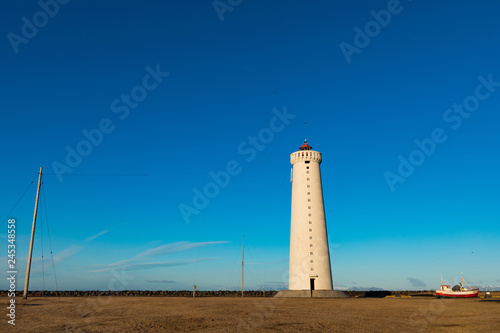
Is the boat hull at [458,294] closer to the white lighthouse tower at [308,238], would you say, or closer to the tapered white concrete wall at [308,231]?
the white lighthouse tower at [308,238]

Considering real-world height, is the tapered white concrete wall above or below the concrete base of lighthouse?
above

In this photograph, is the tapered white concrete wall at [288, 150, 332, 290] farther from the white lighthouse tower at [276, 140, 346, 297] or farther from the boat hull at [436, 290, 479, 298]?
the boat hull at [436, 290, 479, 298]

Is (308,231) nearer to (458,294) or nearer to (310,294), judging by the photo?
(310,294)

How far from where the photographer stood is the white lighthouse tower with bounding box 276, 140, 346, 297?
190 feet

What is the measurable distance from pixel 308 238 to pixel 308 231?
108cm

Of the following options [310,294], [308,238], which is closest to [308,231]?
[308,238]

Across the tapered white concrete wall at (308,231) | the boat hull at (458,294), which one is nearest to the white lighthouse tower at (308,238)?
the tapered white concrete wall at (308,231)

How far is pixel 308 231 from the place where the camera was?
5903 cm

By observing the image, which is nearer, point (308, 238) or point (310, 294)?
point (310, 294)

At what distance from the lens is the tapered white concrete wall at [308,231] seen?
58.1 meters

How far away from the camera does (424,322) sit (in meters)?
20.0

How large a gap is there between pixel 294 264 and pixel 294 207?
9.02 m

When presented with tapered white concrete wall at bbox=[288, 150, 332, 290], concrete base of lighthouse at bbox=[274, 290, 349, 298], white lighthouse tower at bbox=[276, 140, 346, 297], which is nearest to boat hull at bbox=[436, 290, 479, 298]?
white lighthouse tower at bbox=[276, 140, 346, 297]

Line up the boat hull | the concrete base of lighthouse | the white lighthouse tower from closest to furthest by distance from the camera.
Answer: the concrete base of lighthouse → the white lighthouse tower → the boat hull
